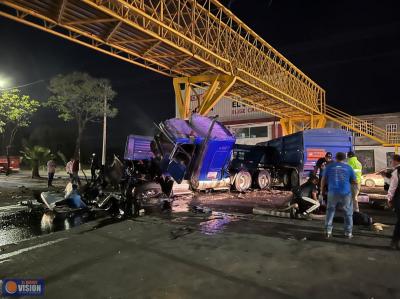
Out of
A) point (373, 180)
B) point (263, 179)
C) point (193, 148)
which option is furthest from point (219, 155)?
point (373, 180)

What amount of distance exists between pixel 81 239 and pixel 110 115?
29112 millimetres

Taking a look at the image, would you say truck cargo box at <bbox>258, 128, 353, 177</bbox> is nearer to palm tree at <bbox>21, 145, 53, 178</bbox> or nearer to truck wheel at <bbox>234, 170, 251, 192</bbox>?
truck wheel at <bbox>234, 170, 251, 192</bbox>

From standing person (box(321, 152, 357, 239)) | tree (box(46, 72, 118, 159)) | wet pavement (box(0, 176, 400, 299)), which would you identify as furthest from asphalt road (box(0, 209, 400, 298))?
tree (box(46, 72, 118, 159))

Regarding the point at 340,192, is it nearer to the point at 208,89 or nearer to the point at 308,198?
the point at 308,198

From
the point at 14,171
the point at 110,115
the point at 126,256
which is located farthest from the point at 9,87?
the point at 126,256

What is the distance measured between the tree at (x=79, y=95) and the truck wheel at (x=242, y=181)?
73.8ft

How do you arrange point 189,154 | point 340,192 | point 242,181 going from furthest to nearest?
point 242,181 → point 189,154 → point 340,192

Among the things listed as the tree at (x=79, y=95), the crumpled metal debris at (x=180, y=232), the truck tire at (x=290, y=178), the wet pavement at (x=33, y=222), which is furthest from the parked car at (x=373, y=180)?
the tree at (x=79, y=95)

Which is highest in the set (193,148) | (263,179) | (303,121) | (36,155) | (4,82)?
(4,82)

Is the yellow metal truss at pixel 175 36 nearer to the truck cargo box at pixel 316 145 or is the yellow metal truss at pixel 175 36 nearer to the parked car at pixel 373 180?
the truck cargo box at pixel 316 145

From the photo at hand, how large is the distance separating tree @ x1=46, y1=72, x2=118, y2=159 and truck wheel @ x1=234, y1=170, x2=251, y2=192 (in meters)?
22.5

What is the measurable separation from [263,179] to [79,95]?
82.1 feet

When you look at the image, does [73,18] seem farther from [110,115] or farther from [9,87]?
[110,115]

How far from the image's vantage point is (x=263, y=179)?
14000 mm
